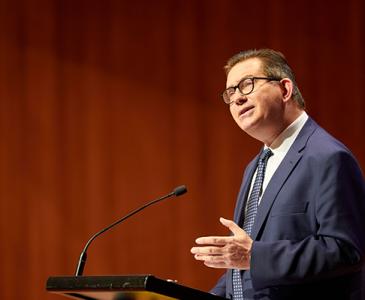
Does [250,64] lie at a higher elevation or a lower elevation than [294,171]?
higher

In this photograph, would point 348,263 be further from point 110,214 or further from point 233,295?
point 110,214

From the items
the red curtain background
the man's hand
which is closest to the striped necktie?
the man's hand

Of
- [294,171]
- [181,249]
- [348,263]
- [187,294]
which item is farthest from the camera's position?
[181,249]

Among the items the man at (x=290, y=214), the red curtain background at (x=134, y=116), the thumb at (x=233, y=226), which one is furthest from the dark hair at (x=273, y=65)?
the red curtain background at (x=134, y=116)

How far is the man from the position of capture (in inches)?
81.6

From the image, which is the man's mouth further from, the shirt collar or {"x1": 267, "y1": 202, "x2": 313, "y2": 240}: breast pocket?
{"x1": 267, "y1": 202, "x2": 313, "y2": 240}: breast pocket

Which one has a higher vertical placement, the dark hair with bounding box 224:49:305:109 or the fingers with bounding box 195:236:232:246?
the dark hair with bounding box 224:49:305:109

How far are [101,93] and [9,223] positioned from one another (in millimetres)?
969

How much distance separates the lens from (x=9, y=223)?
13.9 feet

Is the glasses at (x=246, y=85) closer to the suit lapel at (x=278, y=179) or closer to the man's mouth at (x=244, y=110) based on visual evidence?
the man's mouth at (x=244, y=110)

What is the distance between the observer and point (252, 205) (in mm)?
2482

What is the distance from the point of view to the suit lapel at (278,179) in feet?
7.55

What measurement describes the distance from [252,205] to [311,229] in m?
0.33

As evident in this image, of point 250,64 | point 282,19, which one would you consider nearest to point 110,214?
point 282,19
